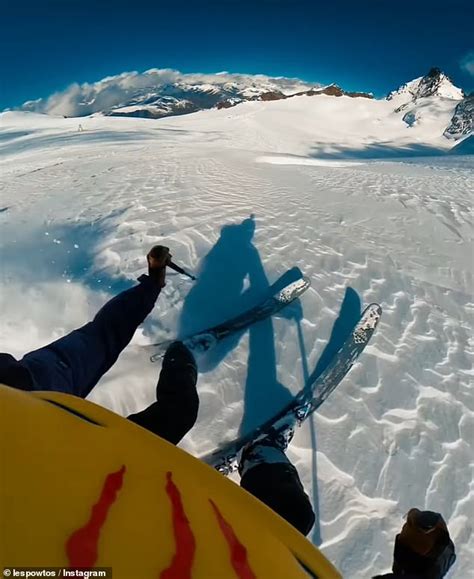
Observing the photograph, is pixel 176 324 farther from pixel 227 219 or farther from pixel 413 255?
pixel 413 255

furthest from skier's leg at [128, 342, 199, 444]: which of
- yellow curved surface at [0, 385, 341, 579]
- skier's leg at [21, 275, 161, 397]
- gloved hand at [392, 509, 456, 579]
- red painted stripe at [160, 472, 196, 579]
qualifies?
gloved hand at [392, 509, 456, 579]

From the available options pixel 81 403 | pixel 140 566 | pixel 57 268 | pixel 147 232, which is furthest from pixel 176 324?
pixel 140 566

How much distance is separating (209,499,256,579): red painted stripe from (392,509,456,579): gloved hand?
1.04 m

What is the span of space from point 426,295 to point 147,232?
3649 mm

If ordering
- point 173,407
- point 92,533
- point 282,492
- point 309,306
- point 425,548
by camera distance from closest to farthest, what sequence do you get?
point 92,533 < point 425,548 < point 282,492 < point 173,407 < point 309,306

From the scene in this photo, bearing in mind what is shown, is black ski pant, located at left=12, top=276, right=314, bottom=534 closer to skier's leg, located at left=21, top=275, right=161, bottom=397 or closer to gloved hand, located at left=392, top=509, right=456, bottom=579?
skier's leg, located at left=21, top=275, right=161, bottom=397

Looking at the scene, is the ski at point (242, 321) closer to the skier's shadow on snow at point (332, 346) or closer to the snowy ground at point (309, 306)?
the snowy ground at point (309, 306)

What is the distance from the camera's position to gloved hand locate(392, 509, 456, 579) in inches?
74.4

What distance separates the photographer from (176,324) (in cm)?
420

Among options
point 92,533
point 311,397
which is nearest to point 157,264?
point 311,397

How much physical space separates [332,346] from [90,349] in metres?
2.40

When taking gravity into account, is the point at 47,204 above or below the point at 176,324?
above

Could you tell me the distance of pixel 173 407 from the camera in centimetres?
245

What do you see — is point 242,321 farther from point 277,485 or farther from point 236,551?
point 236,551
